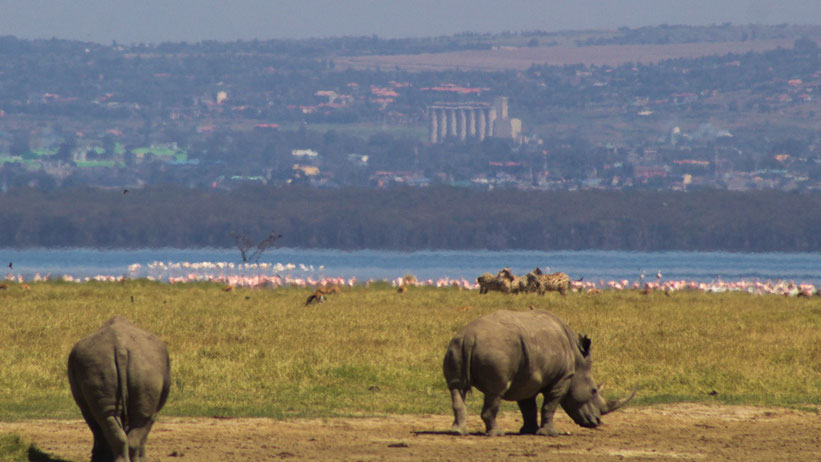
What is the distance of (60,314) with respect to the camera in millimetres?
31422

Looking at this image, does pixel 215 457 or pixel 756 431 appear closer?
pixel 215 457

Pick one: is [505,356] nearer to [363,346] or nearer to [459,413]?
[459,413]

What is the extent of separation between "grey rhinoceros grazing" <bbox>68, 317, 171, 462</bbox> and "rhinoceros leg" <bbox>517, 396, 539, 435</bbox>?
17.3ft

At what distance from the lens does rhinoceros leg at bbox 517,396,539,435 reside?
54.8 feet

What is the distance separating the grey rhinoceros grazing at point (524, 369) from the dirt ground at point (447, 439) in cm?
33

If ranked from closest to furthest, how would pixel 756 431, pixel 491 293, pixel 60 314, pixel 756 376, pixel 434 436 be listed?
pixel 434 436 < pixel 756 431 < pixel 756 376 < pixel 60 314 < pixel 491 293

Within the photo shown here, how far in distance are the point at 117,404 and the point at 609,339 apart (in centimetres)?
1659

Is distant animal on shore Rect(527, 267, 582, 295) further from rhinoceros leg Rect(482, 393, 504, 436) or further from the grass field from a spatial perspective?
rhinoceros leg Rect(482, 393, 504, 436)

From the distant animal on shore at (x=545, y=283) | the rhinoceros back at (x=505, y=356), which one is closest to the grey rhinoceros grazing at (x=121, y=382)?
the rhinoceros back at (x=505, y=356)

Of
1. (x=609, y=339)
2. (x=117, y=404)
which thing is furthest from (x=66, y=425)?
(x=609, y=339)

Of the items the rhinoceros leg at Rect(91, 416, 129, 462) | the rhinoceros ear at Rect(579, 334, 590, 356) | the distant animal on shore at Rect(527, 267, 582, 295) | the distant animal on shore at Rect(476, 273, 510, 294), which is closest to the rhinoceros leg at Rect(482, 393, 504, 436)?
the rhinoceros ear at Rect(579, 334, 590, 356)

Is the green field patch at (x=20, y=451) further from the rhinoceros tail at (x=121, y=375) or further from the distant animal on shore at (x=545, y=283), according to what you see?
the distant animal on shore at (x=545, y=283)

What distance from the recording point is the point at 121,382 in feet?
41.5

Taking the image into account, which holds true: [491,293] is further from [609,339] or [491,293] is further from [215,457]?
[215,457]
